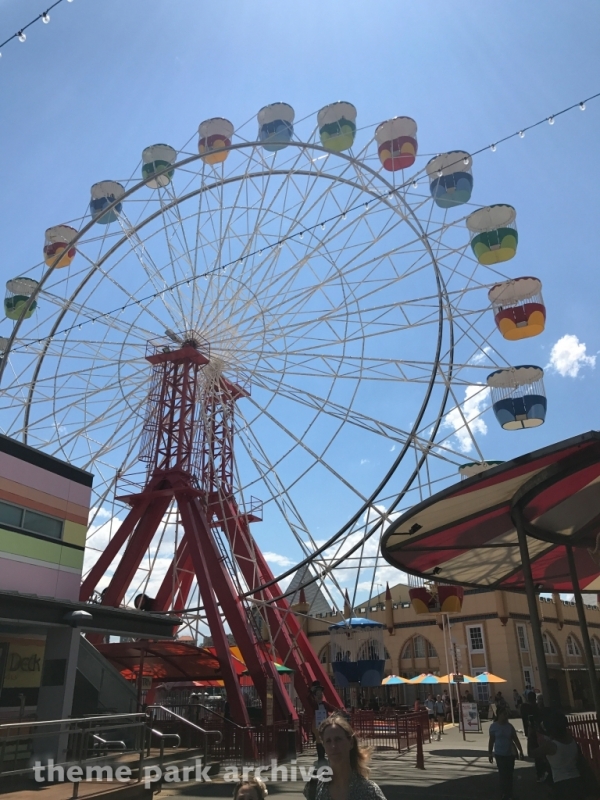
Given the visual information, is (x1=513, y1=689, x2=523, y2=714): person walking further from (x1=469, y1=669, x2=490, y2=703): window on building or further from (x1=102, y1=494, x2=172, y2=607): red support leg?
(x1=102, y1=494, x2=172, y2=607): red support leg

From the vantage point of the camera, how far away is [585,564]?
1369cm

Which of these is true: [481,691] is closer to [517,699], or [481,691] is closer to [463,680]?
[517,699]

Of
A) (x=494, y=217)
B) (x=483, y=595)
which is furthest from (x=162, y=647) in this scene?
(x=483, y=595)

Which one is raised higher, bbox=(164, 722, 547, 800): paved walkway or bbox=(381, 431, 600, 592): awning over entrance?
bbox=(381, 431, 600, 592): awning over entrance

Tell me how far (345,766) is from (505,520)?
23.0 feet

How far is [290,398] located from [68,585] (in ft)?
25.5

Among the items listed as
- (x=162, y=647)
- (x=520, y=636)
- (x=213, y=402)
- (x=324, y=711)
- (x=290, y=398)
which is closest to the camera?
(x=324, y=711)

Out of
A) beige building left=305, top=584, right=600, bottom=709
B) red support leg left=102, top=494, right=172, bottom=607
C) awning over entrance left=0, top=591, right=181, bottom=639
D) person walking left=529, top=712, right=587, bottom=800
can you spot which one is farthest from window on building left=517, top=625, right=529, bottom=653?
person walking left=529, top=712, right=587, bottom=800

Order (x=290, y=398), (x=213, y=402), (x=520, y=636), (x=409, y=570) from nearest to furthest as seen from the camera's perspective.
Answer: (x=409, y=570)
(x=290, y=398)
(x=213, y=402)
(x=520, y=636)

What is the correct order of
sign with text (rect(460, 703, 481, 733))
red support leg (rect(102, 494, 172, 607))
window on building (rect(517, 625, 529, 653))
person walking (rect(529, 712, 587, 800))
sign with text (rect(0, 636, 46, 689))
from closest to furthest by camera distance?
person walking (rect(529, 712, 587, 800)) < sign with text (rect(0, 636, 46, 689)) < red support leg (rect(102, 494, 172, 607)) < sign with text (rect(460, 703, 481, 733)) < window on building (rect(517, 625, 529, 653))

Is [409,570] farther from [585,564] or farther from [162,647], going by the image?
[162,647]

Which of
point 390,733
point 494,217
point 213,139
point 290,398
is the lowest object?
point 390,733

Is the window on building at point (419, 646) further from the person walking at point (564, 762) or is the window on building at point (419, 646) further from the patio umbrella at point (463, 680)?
the person walking at point (564, 762)

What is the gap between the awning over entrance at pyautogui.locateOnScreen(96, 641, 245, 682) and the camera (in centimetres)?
1498
